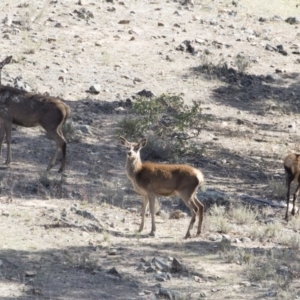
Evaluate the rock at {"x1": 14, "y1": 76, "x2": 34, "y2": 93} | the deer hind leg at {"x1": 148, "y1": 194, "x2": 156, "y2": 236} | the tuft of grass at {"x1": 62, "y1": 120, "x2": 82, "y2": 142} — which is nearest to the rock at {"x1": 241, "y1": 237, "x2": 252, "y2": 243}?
the deer hind leg at {"x1": 148, "y1": 194, "x2": 156, "y2": 236}

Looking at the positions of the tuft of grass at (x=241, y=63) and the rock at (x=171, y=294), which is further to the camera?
the tuft of grass at (x=241, y=63)

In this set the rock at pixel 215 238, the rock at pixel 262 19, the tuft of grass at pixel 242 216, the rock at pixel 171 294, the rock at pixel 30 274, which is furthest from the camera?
the rock at pixel 262 19

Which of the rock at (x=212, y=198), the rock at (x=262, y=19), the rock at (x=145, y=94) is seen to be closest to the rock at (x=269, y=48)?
the rock at (x=262, y=19)

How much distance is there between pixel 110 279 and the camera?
1323 cm

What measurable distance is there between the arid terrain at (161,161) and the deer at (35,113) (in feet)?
1.91

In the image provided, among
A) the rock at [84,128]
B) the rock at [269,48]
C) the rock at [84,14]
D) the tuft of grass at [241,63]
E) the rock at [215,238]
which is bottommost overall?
the rock at [215,238]

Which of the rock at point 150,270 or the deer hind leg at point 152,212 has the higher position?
the deer hind leg at point 152,212

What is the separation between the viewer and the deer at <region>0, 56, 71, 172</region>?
1823 centimetres

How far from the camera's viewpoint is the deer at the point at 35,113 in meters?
18.2

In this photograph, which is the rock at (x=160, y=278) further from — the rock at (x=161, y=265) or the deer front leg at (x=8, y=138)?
the deer front leg at (x=8, y=138)

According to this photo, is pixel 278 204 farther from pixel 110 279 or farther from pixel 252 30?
pixel 252 30

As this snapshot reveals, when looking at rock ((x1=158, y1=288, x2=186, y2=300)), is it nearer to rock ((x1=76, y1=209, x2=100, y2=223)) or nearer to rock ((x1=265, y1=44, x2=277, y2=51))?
rock ((x1=76, y1=209, x2=100, y2=223))

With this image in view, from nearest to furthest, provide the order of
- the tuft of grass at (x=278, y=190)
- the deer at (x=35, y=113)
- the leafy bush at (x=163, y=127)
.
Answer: the deer at (x=35, y=113) < the tuft of grass at (x=278, y=190) < the leafy bush at (x=163, y=127)

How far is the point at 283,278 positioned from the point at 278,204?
4795 mm
